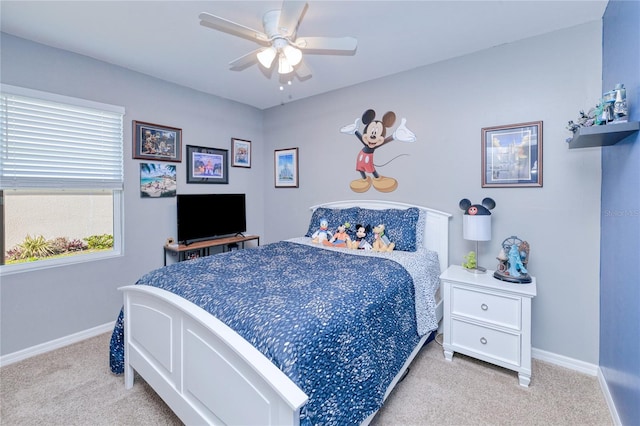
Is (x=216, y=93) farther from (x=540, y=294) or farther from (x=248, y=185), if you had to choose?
(x=540, y=294)

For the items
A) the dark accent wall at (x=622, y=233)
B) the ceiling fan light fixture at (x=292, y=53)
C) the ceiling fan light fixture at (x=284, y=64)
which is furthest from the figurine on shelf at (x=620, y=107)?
the ceiling fan light fixture at (x=284, y=64)

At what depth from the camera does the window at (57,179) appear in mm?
2342

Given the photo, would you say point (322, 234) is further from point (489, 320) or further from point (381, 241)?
point (489, 320)

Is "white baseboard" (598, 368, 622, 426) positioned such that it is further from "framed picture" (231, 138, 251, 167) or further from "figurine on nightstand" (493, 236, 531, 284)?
"framed picture" (231, 138, 251, 167)

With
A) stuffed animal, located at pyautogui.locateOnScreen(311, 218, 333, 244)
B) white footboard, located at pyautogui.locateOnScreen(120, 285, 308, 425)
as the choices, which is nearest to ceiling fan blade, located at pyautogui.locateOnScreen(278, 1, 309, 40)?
white footboard, located at pyautogui.locateOnScreen(120, 285, 308, 425)

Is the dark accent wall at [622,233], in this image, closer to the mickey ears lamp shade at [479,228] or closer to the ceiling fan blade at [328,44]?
the mickey ears lamp shade at [479,228]

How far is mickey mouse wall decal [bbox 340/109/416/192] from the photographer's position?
3041 millimetres

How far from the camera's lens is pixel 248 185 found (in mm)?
4145

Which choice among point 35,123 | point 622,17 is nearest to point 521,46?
point 622,17

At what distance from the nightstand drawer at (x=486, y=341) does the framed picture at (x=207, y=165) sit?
10.2 ft

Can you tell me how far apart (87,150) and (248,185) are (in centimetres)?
186

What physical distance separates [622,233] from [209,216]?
356 centimetres

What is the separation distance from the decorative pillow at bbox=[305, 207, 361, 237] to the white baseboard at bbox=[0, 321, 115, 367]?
2.27 meters

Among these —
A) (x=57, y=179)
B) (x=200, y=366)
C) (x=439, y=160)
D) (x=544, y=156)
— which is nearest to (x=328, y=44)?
(x=439, y=160)
